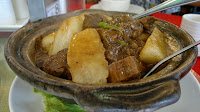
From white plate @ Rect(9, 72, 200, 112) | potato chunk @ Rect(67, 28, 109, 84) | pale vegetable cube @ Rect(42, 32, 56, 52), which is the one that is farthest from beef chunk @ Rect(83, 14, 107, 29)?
white plate @ Rect(9, 72, 200, 112)

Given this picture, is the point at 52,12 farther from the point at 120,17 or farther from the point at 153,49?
the point at 153,49

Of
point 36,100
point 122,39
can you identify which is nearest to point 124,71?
point 122,39

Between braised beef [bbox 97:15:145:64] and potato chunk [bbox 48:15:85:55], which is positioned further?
potato chunk [bbox 48:15:85:55]

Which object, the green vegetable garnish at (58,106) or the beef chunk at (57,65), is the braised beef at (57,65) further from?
the green vegetable garnish at (58,106)

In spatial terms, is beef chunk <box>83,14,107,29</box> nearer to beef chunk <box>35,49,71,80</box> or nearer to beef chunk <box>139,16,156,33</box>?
beef chunk <box>35,49,71,80</box>

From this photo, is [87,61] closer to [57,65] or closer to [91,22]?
[57,65]
